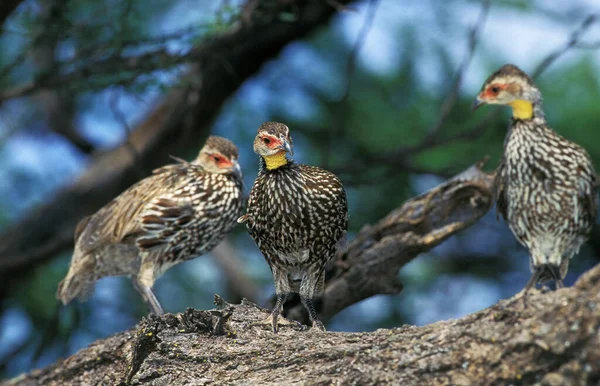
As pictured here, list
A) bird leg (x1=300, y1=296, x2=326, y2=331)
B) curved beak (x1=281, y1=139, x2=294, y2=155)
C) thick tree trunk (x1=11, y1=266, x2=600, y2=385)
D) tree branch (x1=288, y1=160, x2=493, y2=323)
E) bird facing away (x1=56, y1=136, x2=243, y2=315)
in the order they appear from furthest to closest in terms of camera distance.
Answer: bird facing away (x1=56, y1=136, x2=243, y2=315)
tree branch (x1=288, y1=160, x2=493, y2=323)
bird leg (x1=300, y1=296, x2=326, y2=331)
curved beak (x1=281, y1=139, x2=294, y2=155)
thick tree trunk (x1=11, y1=266, x2=600, y2=385)

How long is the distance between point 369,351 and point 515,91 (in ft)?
6.56

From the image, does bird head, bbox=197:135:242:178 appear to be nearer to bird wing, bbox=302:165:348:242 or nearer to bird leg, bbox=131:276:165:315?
bird leg, bbox=131:276:165:315

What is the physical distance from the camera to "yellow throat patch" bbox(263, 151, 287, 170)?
16.8 feet

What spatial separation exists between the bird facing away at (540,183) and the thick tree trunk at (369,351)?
1275 mm

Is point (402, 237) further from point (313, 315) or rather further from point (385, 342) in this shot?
point (385, 342)

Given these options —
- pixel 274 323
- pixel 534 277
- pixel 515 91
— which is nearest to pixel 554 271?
pixel 534 277

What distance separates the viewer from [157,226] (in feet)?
21.0

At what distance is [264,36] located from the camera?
7840 mm

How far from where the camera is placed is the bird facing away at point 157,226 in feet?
21.1

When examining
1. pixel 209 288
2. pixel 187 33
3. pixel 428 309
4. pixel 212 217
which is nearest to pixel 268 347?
pixel 212 217

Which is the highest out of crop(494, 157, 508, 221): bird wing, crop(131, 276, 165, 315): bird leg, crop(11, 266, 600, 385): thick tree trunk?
crop(494, 157, 508, 221): bird wing

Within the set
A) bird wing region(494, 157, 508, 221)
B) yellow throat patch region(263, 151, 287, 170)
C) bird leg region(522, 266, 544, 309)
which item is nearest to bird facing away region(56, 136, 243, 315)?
yellow throat patch region(263, 151, 287, 170)

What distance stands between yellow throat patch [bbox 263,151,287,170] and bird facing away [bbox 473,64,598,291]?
1276 mm

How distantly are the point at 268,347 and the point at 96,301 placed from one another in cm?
617
